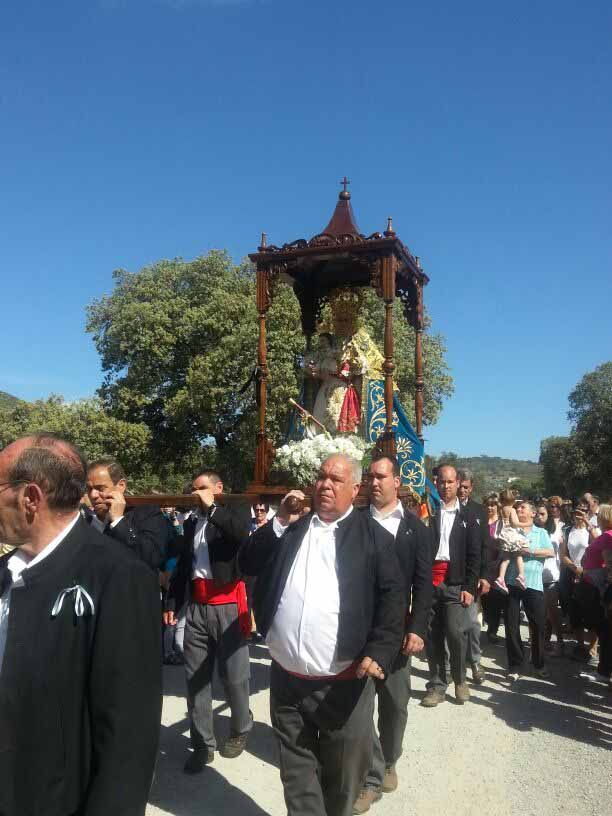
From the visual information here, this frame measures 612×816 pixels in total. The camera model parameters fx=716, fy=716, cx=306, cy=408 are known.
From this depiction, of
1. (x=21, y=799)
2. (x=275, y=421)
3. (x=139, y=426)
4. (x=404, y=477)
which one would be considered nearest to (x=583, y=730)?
(x=404, y=477)

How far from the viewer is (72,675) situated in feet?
6.31

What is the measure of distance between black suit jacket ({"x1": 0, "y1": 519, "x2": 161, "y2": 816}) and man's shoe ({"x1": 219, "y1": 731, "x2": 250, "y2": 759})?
3.52 meters

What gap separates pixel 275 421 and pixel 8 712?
19.8 metres

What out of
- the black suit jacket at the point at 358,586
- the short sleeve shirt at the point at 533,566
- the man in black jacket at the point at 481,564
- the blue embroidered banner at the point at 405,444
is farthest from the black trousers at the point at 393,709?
the blue embroidered banner at the point at 405,444

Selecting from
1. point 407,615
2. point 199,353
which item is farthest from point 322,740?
point 199,353

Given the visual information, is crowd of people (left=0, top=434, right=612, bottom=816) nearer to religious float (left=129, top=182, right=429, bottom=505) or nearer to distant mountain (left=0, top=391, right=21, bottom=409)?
religious float (left=129, top=182, right=429, bottom=505)

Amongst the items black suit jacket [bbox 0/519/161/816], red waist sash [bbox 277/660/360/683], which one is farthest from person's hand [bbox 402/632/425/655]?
black suit jacket [bbox 0/519/161/816]

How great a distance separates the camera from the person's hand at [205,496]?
498 centimetres

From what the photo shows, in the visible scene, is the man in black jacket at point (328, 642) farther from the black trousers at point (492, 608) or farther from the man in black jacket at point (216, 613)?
the black trousers at point (492, 608)

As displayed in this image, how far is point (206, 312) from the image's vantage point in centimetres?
2542

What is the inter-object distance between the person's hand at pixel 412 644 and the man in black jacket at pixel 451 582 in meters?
2.13

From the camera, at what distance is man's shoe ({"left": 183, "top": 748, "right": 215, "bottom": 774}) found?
4875 millimetres

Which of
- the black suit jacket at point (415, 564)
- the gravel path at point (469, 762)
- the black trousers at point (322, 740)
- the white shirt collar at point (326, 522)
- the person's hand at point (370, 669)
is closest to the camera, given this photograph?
the person's hand at point (370, 669)

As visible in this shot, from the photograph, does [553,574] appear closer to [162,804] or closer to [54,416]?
[162,804]
